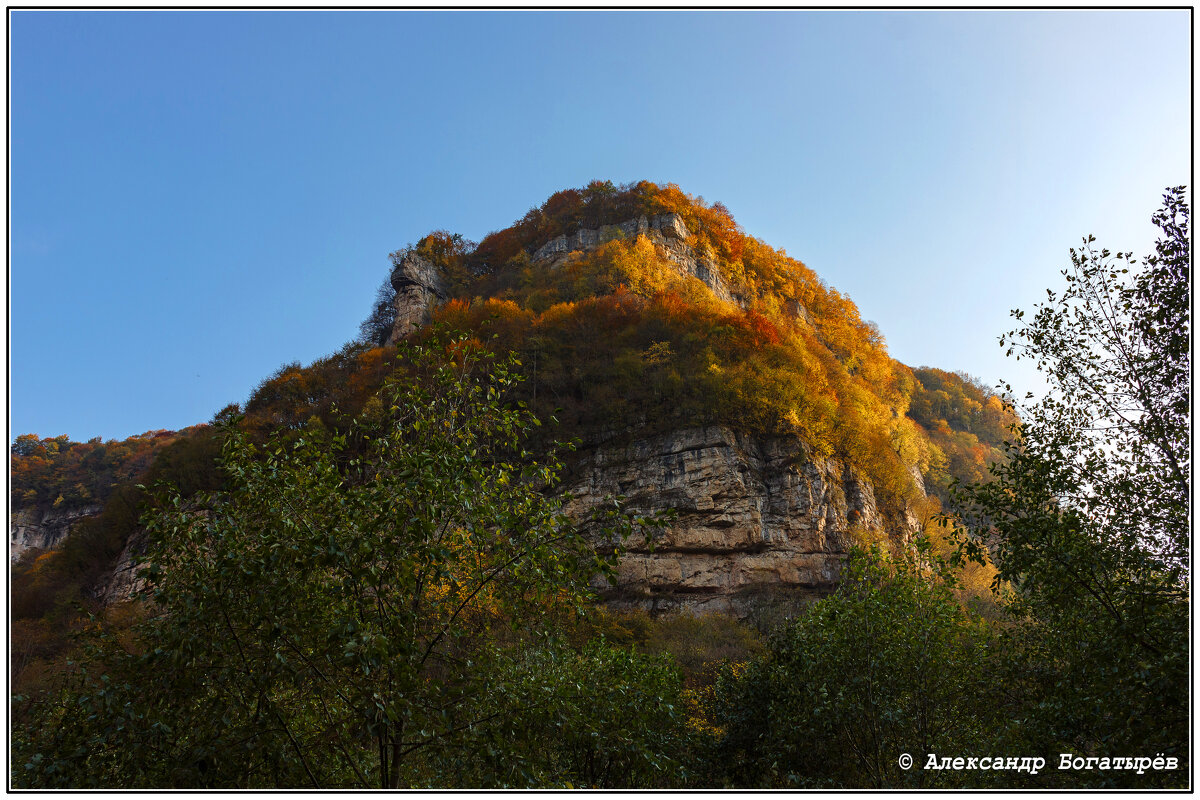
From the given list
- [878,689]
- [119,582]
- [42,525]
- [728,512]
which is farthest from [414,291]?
[878,689]

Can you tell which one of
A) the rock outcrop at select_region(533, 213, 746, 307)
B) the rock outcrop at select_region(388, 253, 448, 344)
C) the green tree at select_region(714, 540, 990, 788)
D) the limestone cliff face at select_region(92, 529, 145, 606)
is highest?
the rock outcrop at select_region(533, 213, 746, 307)

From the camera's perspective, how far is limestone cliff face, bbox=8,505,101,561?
2280 inches

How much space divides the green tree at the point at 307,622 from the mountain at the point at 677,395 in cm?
1462

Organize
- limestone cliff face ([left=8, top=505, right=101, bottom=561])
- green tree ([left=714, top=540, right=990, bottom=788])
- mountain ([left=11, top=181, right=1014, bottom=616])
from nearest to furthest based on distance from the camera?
green tree ([left=714, top=540, right=990, bottom=788])
mountain ([left=11, top=181, right=1014, bottom=616])
limestone cliff face ([left=8, top=505, right=101, bottom=561])

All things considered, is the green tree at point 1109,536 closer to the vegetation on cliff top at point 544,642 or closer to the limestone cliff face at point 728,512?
the vegetation on cliff top at point 544,642

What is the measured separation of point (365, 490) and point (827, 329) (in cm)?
6509

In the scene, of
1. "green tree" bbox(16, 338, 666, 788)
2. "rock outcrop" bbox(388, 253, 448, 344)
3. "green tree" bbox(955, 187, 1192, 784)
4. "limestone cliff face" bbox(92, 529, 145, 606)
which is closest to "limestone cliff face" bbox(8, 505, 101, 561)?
"limestone cliff face" bbox(92, 529, 145, 606)

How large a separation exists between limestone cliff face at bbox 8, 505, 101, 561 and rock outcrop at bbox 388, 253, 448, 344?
1218 inches

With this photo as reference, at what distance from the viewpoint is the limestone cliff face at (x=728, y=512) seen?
3203 cm

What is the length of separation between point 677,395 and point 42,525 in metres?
58.7

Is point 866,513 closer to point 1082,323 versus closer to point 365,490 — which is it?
point 1082,323

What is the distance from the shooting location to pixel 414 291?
5906cm

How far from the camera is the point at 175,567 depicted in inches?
226

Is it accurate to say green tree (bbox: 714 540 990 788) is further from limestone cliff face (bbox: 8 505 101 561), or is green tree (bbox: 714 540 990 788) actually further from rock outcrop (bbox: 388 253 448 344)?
limestone cliff face (bbox: 8 505 101 561)
